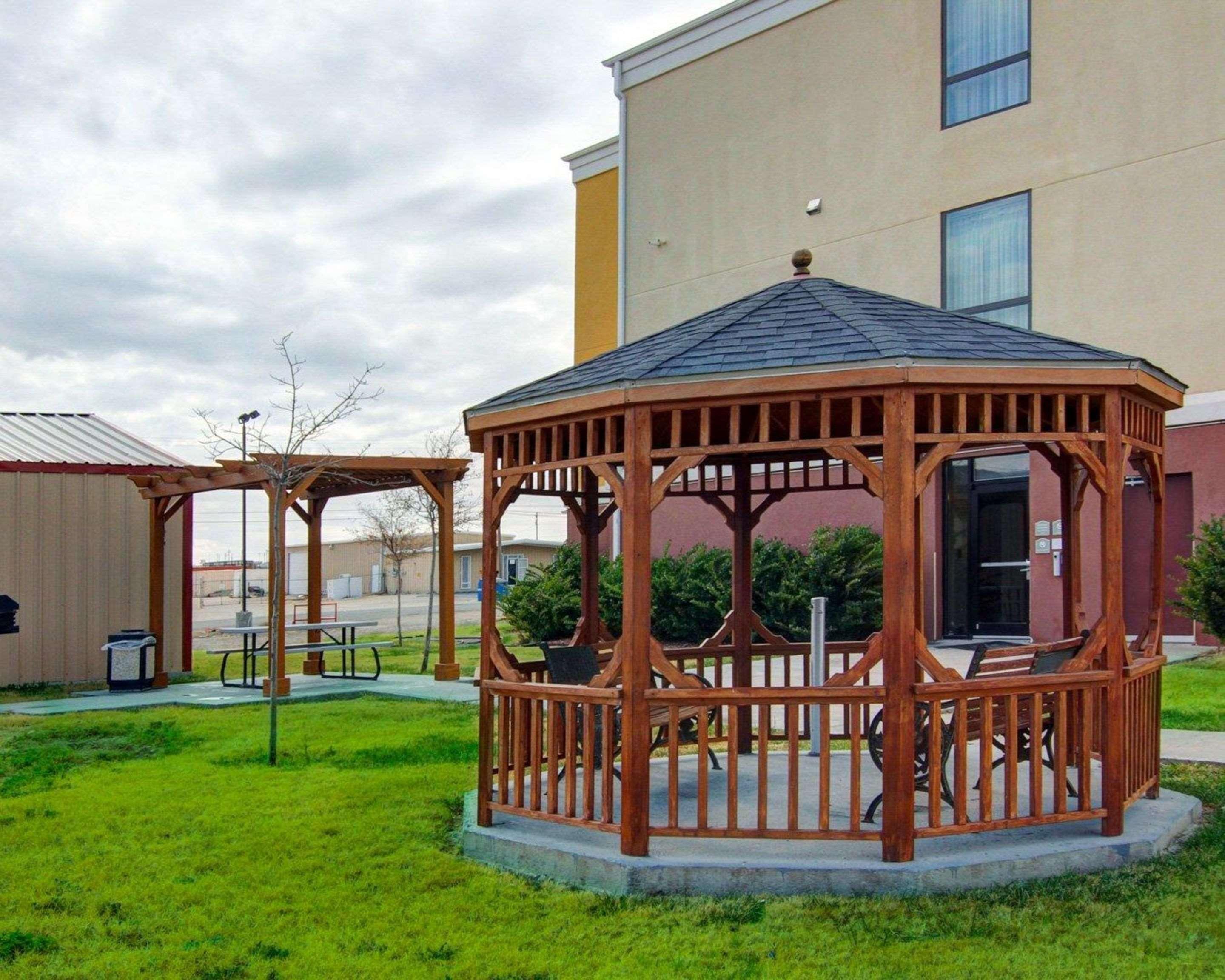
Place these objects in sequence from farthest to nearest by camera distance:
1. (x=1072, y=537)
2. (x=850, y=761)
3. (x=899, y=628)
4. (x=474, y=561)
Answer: (x=474, y=561) < (x=1072, y=537) < (x=850, y=761) < (x=899, y=628)

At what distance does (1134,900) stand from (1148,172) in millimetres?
11758

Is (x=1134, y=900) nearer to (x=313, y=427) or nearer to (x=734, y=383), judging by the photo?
(x=734, y=383)

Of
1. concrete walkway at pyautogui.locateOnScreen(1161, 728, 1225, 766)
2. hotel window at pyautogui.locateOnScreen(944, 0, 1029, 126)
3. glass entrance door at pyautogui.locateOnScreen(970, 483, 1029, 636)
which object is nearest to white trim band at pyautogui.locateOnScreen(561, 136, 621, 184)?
hotel window at pyautogui.locateOnScreen(944, 0, 1029, 126)

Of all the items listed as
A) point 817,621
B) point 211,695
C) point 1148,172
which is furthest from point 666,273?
point 817,621

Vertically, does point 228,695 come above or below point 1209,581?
below

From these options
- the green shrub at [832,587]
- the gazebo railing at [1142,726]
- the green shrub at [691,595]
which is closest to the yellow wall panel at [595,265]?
the green shrub at [691,595]

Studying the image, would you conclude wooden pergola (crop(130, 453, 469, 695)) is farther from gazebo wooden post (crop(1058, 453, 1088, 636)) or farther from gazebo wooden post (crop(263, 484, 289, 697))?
gazebo wooden post (crop(1058, 453, 1088, 636))

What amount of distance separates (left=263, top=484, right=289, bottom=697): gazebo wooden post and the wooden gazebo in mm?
4011

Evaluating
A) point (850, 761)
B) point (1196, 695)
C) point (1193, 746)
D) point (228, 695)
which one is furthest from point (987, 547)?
point (850, 761)

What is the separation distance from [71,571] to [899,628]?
1321cm

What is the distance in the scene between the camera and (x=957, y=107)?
1692cm

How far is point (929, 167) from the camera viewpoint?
17141mm

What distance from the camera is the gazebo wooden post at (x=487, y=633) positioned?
6648mm

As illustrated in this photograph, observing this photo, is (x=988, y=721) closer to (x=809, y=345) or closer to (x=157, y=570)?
(x=809, y=345)
